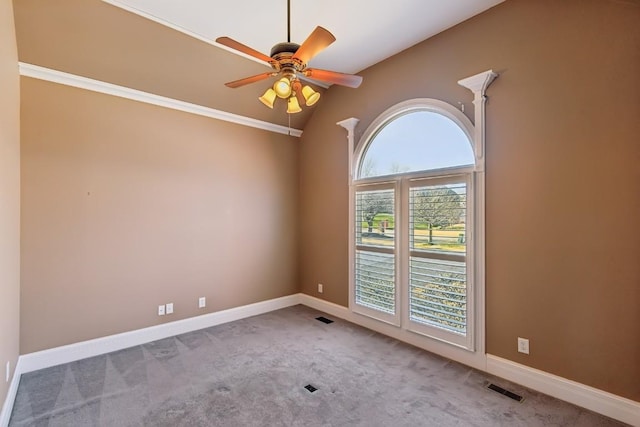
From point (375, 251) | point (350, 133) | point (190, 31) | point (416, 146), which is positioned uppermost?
point (190, 31)

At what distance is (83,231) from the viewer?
323 cm

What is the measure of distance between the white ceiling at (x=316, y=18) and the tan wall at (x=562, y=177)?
0.95ft

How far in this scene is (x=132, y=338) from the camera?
3492mm

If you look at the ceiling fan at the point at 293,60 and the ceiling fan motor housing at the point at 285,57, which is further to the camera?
the ceiling fan motor housing at the point at 285,57

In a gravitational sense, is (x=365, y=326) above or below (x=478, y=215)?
below

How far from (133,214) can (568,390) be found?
4.50 meters

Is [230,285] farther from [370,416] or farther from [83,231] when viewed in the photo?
→ [370,416]

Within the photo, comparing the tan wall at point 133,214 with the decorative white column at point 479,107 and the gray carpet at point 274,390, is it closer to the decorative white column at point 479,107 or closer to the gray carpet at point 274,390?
the gray carpet at point 274,390

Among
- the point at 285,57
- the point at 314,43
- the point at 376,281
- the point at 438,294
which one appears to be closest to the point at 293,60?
the point at 285,57

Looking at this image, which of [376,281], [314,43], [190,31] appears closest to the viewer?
[314,43]

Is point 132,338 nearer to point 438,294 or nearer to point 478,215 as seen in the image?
point 438,294

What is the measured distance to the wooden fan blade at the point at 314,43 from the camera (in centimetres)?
184

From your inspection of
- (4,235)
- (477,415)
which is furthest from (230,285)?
(477,415)

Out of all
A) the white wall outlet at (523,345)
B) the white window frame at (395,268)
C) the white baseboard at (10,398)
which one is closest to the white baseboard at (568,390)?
the white wall outlet at (523,345)
